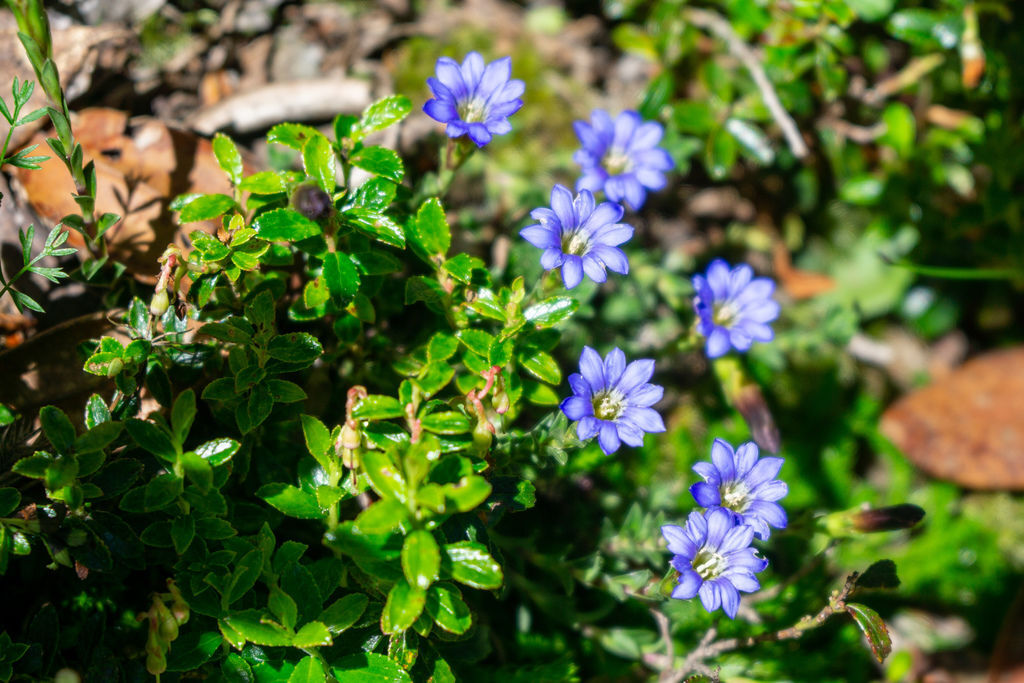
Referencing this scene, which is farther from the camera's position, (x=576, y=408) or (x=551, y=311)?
(x=551, y=311)

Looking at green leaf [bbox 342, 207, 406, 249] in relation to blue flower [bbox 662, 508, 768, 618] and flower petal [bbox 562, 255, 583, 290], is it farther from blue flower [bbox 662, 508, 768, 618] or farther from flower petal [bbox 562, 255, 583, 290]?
blue flower [bbox 662, 508, 768, 618]

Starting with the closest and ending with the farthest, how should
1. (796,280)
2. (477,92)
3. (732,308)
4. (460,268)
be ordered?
(460,268) → (477,92) → (732,308) → (796,280)

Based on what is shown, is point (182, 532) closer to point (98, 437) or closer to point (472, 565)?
point (98, 437)

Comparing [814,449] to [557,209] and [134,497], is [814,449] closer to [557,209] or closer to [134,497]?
[557,209]

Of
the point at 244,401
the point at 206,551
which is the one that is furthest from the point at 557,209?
the point at 206,551

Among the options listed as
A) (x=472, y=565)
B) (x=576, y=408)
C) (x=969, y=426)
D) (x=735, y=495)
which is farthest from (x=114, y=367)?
(x=969, y=426)

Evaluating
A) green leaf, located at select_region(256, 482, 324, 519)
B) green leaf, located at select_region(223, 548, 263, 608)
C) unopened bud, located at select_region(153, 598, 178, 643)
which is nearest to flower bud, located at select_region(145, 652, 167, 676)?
unopened bud, located at select_region(153, 598, 178, 643)
